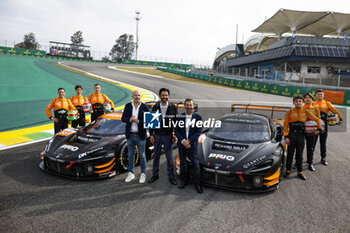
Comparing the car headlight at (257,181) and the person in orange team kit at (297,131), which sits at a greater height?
the person in orange team kit at (297,131)

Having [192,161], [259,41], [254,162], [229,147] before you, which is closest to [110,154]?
[192,161]

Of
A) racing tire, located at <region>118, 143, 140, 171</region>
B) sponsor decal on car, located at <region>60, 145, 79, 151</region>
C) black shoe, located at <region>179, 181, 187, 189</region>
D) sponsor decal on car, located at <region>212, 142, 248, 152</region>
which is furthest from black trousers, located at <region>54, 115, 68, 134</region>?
sponsor decal on car, located at <region>212, 142, 248, 152</region>

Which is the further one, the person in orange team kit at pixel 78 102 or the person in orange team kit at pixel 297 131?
the person in orange team kit at pixel 78 102

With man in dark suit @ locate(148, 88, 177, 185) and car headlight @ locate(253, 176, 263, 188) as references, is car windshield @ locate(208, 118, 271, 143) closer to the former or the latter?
car headlight @ locate(253, 176, 263, 188)

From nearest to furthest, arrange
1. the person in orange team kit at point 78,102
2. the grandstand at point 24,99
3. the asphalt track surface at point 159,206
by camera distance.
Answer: the asphalt track surface at point 159,206 < the person in orange team kit at point 78,102 < the grandstand at point 24,99

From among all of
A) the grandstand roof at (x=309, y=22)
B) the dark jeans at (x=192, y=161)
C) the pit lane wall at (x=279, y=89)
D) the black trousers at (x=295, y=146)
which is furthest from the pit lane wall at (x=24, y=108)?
the grandstand roof at (x=309, y=22)

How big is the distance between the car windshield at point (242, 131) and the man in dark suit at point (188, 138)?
115cm

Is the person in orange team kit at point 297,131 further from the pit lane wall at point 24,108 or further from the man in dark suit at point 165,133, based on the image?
the pit lane wall at point 24,108

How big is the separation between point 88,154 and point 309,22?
5628cm

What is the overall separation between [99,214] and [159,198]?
105cm

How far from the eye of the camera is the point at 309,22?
1957 inches

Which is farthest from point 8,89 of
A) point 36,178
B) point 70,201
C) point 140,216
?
point 140,216

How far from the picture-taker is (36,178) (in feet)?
16.7

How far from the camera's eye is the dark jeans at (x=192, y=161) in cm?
470
